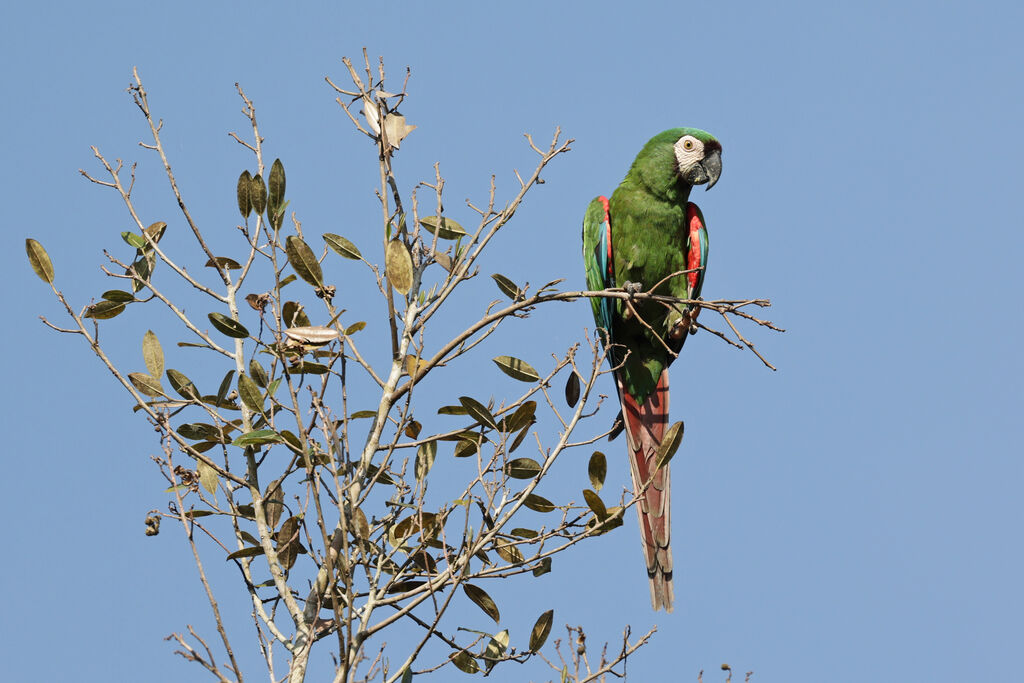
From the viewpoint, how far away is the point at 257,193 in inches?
121

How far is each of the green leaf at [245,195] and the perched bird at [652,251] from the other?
2214 millimetres

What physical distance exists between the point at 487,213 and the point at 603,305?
1682 millimetres

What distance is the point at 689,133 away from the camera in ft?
16.5

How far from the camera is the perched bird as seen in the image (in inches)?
193

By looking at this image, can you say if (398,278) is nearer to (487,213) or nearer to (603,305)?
(487,213)

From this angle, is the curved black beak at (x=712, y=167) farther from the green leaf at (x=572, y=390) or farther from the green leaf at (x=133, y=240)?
the green leaf at (x=133, y=240)

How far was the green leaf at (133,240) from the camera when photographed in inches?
127

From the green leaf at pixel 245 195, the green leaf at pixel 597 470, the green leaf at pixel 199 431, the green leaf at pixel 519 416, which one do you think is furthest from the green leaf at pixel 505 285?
the green leaf at pixel 199 431

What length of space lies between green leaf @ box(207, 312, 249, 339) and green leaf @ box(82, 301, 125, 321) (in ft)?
1.91

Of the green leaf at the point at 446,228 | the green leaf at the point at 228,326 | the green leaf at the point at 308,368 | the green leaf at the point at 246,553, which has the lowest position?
the green leaf at the point at 246,553

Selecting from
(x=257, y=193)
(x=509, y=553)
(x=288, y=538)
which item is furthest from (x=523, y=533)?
(x=257, y=193)

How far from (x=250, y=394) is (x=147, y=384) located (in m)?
0.48

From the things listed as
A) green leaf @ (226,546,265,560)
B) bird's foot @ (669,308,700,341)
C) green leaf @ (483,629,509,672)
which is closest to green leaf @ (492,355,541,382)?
green leaf @ (483,629,509,672)

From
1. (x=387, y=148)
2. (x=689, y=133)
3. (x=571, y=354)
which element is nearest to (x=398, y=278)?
(x=387, y=148)
